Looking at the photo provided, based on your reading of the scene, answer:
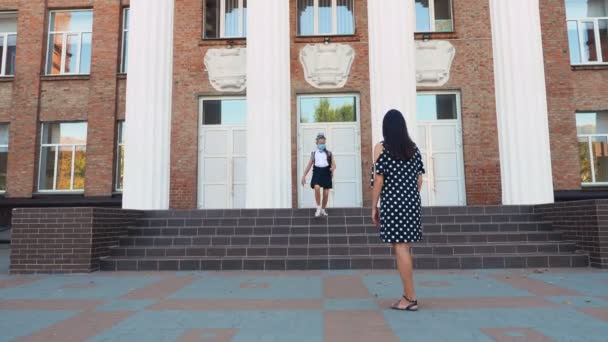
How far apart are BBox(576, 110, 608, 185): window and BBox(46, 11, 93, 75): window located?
1796cm

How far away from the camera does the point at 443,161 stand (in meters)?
14.2

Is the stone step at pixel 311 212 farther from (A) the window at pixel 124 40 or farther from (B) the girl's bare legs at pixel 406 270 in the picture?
(A) the window at pixel 124 40

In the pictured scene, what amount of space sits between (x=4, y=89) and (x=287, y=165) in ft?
40.0

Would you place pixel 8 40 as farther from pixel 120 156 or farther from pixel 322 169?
pixel 322 169

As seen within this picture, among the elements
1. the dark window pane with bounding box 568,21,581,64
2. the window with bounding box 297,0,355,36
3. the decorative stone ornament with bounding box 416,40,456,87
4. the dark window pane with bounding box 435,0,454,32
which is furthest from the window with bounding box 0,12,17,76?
the dark window pane with bounding box 568,21,581,64

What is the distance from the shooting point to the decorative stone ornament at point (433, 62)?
14.2m

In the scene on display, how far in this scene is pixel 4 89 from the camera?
15953mm

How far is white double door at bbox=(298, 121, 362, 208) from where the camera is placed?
13992 millimetres

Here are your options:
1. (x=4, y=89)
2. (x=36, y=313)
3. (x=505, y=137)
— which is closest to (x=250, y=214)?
(x=36, y=313)

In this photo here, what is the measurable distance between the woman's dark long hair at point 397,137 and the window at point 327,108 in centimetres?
1033

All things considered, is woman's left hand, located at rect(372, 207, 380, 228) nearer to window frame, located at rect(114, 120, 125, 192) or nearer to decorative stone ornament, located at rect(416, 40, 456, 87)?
decorative stone ornament, located at rect(416, 40, 456, 87)

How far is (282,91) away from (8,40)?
40.4 ft

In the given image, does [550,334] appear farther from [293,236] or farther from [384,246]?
[293,236]

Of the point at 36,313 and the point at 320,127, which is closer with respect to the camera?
the point at 36,313
